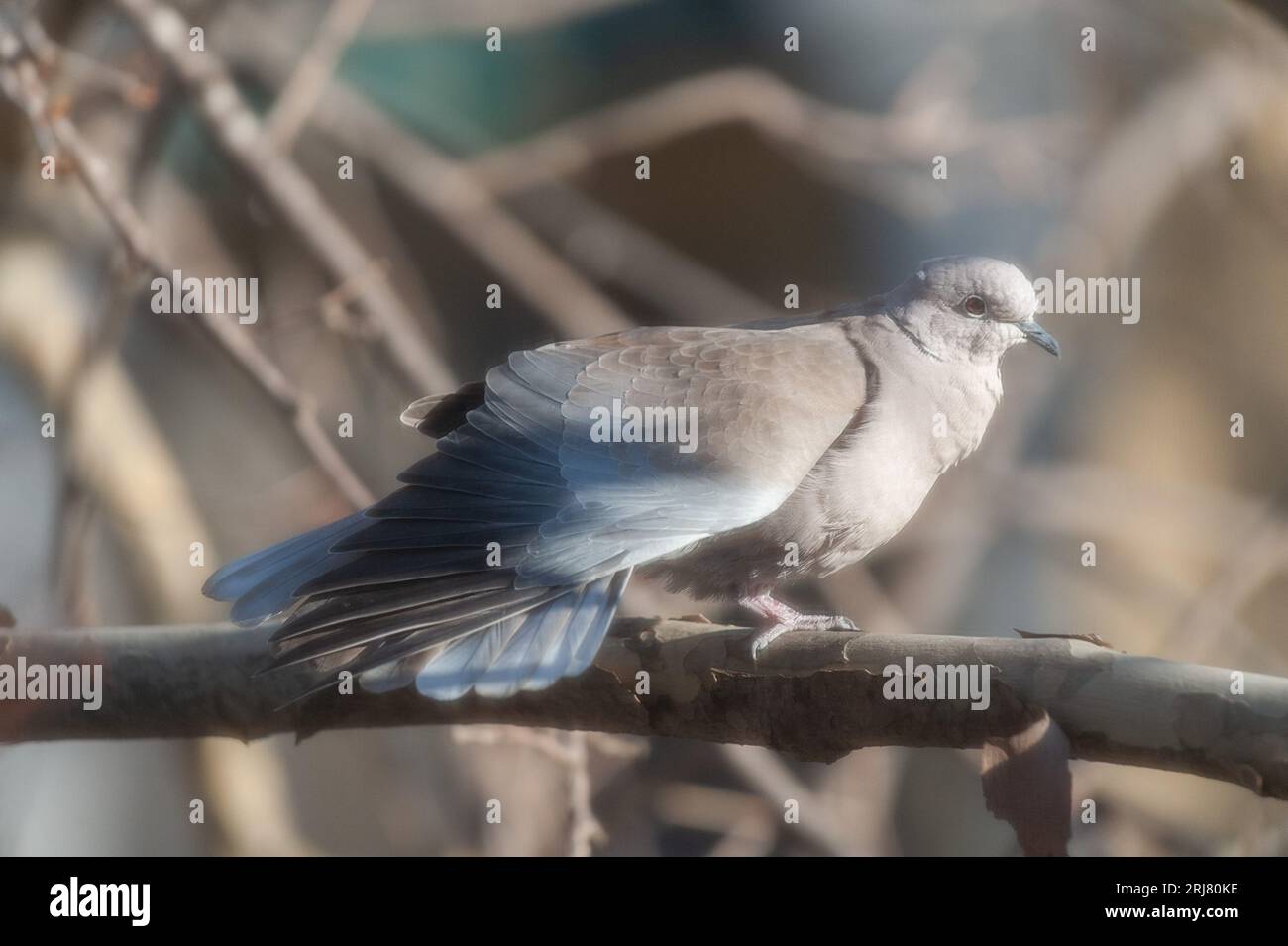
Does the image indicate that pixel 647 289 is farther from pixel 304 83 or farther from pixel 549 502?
pixel 549 502

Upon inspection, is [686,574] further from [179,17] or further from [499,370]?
[179,17]

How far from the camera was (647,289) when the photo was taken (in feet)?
13.0

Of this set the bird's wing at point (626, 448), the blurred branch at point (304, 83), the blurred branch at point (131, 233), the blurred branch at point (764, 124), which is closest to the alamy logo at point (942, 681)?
the bird's wing at point (626, 448)

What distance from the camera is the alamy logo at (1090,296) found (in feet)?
9.51

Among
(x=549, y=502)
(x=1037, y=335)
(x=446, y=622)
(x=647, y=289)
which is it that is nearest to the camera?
(x=446, y=622)

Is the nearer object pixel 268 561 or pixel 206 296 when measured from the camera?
pixel 268 561

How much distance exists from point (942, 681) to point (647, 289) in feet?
8.43

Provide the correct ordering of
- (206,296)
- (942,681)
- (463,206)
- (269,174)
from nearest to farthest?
(942,681)
(206,296)
(269,174)
(463,206)

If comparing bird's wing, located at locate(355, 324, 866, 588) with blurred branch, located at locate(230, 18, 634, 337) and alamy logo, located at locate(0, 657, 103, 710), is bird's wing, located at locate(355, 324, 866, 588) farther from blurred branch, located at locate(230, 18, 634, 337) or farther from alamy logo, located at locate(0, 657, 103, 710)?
blurred branch, located at locate(230, 18, 634, 337)

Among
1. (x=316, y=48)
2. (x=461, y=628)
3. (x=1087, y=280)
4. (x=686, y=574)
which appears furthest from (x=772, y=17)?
(x=461, y=628)

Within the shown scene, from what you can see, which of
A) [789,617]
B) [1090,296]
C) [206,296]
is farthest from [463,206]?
[789,617]

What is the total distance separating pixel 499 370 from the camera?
199 centimetres

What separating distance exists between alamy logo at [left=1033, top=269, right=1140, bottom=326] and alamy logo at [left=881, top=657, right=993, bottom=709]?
2.84 ft

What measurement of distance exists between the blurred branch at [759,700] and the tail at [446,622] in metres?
0.12
